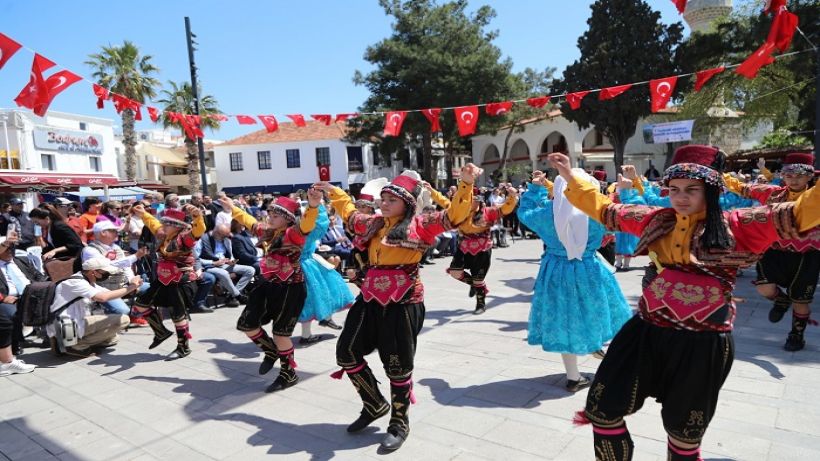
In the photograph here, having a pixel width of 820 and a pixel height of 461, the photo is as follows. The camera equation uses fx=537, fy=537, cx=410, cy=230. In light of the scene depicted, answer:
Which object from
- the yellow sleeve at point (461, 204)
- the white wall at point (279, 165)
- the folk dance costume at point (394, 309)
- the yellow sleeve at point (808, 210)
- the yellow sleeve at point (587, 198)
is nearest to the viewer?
the yellow sleeve at point (808, 210)

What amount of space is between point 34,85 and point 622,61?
27.0 m

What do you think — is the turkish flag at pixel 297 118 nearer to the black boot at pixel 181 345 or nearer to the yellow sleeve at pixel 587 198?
the black boot at pixel 181 345

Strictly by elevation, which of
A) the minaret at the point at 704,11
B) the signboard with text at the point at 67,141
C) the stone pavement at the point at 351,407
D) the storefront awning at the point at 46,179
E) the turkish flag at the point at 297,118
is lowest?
the stone pavement at the point at 351,407

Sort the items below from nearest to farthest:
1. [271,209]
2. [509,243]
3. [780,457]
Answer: [780,457]
[271,209]
[509,243]

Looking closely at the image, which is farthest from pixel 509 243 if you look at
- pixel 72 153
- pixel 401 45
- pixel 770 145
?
A: pixel 72 153

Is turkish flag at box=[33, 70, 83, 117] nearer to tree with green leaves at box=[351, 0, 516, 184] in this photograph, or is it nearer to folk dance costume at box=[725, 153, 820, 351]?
folk dance costume at box=[725, 153, 820, 351]

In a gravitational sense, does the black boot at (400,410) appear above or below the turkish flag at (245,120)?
below

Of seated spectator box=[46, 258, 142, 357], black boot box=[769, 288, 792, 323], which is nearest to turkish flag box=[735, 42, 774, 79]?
black boot box=[769, 288, 792, 323]

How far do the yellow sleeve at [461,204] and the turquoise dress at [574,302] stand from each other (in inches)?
53.6

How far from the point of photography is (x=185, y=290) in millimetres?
6180

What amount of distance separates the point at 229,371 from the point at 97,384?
1.26 m

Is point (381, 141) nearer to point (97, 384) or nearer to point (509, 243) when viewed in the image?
point (509, 243)

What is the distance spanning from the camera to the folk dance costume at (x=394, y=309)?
3697mm

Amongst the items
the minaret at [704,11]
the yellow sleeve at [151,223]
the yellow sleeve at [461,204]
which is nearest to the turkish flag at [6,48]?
the yellow sleeve at [151,223]
